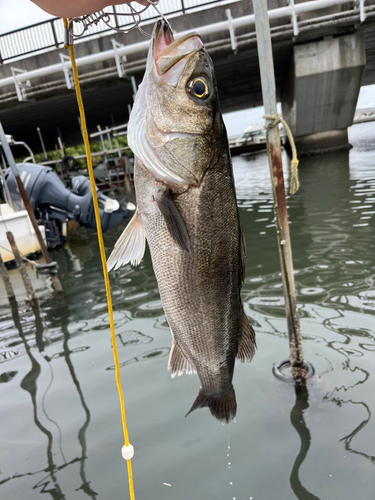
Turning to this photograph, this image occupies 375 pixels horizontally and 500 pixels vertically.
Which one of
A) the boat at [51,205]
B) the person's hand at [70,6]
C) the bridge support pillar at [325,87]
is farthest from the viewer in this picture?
the bridge support pillar at [325,87]

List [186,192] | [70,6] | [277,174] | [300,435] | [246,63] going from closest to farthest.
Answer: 1. [70,6]
2. [186,192]
3. [300,435]
4. [277,174]
5. [246,63]

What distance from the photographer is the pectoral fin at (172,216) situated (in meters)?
1.86

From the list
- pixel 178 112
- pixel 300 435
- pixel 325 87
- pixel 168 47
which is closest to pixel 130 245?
pixel 178 112

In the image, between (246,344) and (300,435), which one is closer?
(246,344)

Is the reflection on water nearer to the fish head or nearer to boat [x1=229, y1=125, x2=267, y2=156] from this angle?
the fish head

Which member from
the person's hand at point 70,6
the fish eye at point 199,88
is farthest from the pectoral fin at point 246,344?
the person's hand at point 70,6

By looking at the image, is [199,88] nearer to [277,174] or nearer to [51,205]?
[277,174]

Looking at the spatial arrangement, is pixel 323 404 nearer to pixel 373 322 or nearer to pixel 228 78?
pixel 373 322

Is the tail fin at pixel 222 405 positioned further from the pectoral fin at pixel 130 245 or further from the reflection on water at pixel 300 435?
the reflection on water at pixel 300 435

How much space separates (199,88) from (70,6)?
70cm

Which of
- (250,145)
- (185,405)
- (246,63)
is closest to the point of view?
(185,405)

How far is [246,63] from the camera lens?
21.2m

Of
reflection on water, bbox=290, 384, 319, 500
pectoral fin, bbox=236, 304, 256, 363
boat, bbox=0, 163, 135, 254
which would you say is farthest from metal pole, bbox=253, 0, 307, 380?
boat, bbox=0, 163, 135, 254

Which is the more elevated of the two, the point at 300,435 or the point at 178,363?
the point at 178,363
